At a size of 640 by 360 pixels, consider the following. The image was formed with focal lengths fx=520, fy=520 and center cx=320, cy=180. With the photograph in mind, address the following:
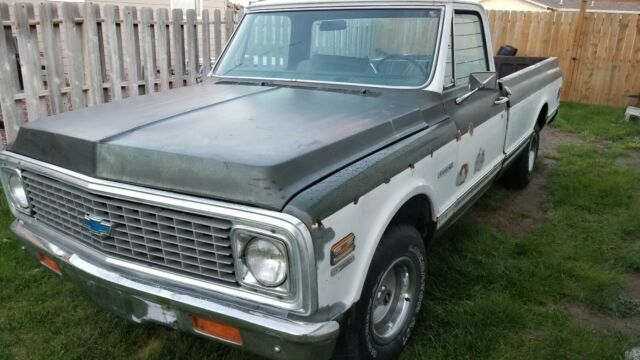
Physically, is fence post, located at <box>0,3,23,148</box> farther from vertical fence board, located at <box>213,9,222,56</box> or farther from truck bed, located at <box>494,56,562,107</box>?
truck bed, located at <box>494,56,562,107</box>

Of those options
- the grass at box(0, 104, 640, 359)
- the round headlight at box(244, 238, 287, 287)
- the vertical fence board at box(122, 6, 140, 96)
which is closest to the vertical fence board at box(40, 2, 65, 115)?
the vertical fence board at box(122, 6, 140, 96)

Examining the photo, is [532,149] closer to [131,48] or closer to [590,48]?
[131,48]

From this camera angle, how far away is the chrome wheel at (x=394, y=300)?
→ 2693 millimetres

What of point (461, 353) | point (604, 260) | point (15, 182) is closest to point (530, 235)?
point (604, 260)

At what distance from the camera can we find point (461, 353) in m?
2.88

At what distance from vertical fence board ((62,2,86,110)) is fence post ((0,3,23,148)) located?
582 mm

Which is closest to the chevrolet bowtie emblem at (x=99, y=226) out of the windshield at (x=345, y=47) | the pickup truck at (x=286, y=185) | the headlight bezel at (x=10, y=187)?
the pickup truck at (x=286, y=185)

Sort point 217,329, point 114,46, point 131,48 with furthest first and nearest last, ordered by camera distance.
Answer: point 131,48 → point 114,46 → point 217,329

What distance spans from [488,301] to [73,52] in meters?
5.07

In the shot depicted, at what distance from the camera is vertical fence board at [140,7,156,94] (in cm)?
660

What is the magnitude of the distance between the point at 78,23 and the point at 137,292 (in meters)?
4.78

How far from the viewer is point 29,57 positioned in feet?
17.6

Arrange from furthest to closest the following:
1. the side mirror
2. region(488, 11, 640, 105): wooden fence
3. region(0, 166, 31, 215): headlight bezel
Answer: region(488, 11, 640, 105): wooden fence → the side mirror → region(0, 166, 31, 215): headlight bezel

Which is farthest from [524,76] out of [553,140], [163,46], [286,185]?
[163,46]
